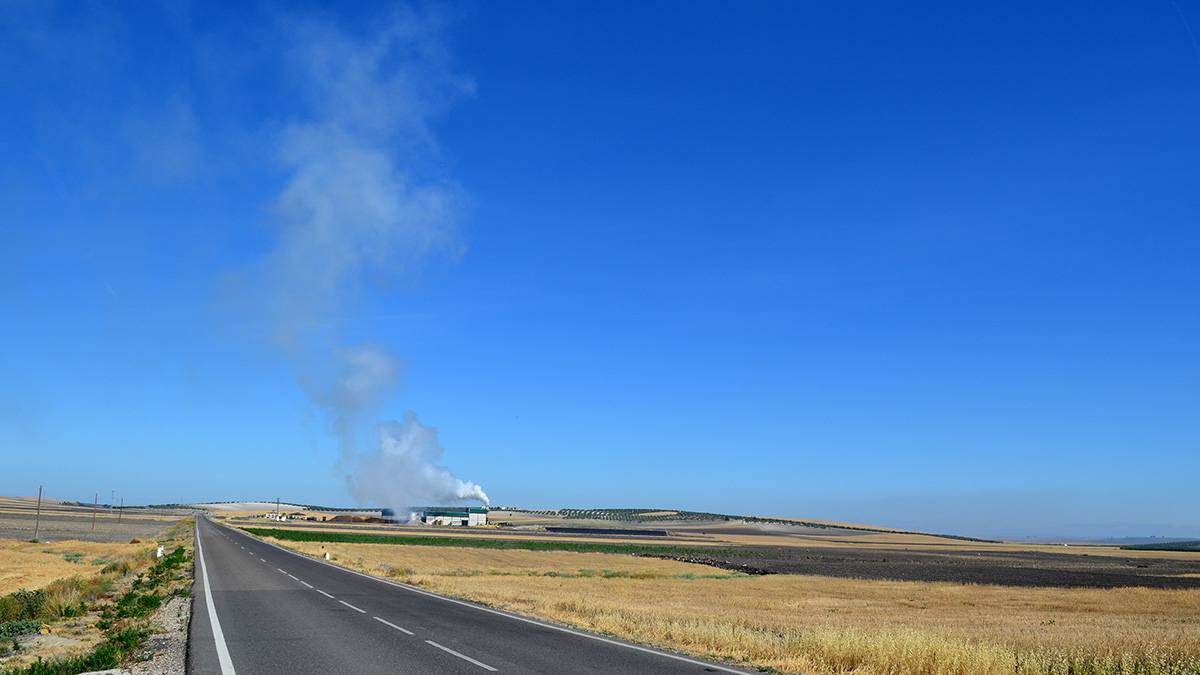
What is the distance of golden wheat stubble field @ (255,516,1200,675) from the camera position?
1279 centimetres

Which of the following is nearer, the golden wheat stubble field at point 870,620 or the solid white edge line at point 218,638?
the solid white edge line at point 218,638

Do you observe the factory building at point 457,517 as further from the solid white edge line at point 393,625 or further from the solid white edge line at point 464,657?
the solid white edge line at point 464,657

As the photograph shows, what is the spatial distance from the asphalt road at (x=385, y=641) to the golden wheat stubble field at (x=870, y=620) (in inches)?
61.4

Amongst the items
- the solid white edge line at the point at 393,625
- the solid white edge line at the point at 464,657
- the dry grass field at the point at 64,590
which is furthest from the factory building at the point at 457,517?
the solid white edge line at the point at 464,657

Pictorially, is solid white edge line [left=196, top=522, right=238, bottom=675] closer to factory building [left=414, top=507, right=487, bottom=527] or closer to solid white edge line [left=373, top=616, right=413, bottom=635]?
solid white edge line [left=373, top=616, right=413, bottom=635]

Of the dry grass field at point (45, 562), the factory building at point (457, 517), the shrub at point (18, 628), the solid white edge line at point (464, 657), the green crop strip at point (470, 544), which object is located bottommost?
the factory building at point (457, 517)

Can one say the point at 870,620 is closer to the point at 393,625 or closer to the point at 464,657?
the point at 393,625

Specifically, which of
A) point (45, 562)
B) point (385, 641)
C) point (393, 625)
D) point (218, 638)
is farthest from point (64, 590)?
point (45, 562)

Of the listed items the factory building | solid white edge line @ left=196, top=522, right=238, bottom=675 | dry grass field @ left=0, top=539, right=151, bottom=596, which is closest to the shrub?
solid white edge line @ left=196, top=522, right=238, bottom=675

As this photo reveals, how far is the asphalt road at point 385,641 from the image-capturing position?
1162 cm

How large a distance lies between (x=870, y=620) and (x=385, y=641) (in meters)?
19.6

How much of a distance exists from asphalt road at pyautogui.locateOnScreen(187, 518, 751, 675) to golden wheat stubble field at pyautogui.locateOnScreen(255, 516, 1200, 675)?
1560 mm

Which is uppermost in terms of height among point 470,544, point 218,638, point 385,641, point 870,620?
point 385,641

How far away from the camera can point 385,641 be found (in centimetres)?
1417
